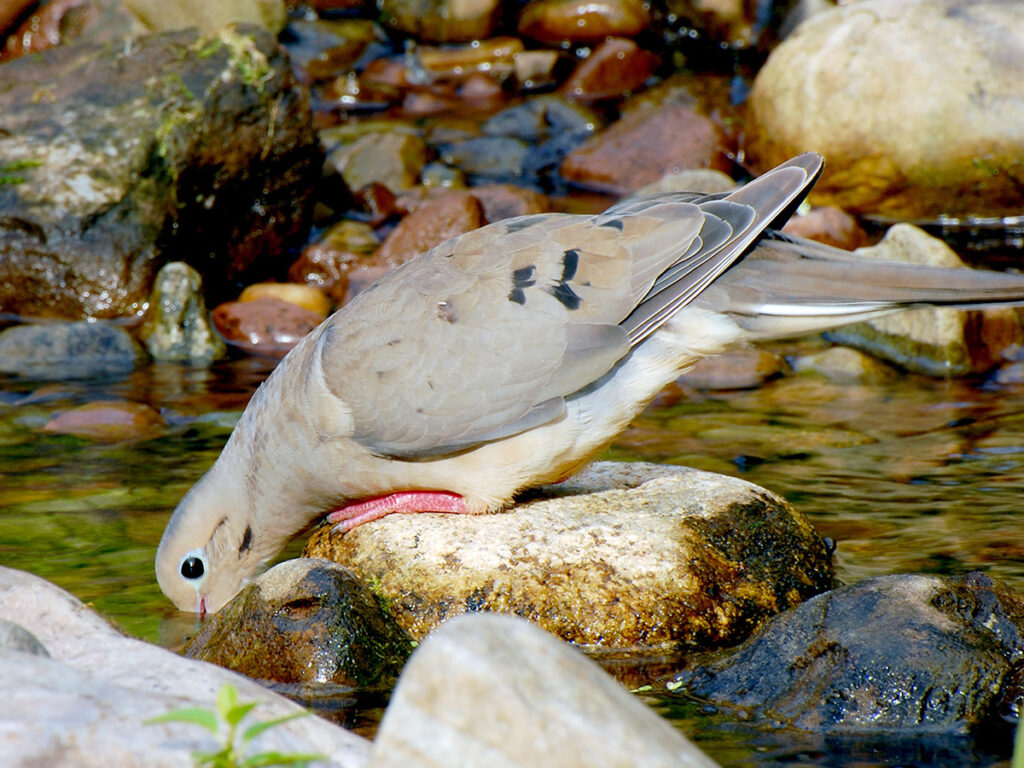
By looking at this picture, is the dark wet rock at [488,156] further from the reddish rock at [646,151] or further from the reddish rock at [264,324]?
the reddish rock at [264,324]

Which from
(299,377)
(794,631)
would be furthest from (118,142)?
(794,631)

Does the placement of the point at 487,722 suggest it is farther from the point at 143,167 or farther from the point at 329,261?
the point at 329,261

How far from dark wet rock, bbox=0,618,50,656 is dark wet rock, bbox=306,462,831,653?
184 centimetres

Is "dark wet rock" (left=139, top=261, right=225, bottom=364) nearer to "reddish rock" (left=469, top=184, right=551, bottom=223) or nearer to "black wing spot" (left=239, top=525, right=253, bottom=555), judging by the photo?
"reddish rock" (left=469, top=184, right=551, bottom=223)

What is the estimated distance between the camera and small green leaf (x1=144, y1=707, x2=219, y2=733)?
8.38 feet

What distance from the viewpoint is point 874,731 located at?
393 cm

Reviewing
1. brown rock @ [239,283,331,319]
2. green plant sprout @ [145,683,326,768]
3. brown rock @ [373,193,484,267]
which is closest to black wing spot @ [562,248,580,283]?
green plant sprout @ [145,683,326,768]

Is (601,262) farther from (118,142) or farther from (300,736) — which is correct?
(118,142)

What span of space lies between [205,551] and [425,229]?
5691 mm

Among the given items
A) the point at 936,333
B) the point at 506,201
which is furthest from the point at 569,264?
the point at 506,201

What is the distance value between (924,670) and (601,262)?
6.93ft

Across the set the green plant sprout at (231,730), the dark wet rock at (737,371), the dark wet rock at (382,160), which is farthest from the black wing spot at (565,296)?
the dark wet rock at (382,160)

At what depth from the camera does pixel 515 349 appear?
5164mm

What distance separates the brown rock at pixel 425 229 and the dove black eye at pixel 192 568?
18.2 ft
